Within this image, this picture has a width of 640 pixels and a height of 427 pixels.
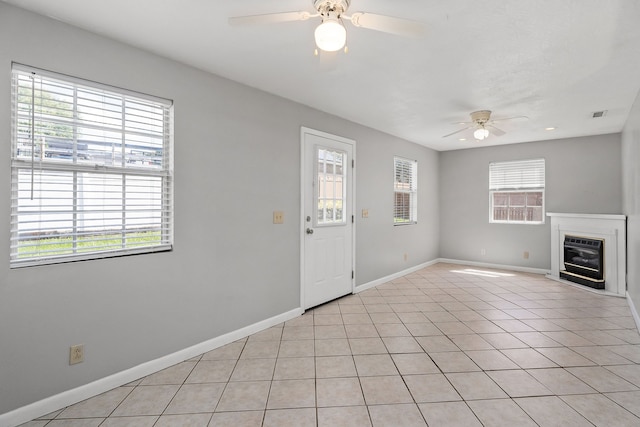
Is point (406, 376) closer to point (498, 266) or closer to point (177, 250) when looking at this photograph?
point (177, 250)

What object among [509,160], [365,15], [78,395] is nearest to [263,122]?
[365,15]

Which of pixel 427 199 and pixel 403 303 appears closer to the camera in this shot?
pixel 403 303

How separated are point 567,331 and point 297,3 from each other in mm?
3833

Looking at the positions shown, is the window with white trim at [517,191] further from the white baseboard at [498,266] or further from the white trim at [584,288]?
the white trim at [584,288]

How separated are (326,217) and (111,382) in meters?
2.63

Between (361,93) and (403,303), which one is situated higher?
(361,93)

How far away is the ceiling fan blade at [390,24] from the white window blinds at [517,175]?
533 centimetres

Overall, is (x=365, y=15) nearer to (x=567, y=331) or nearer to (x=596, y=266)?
(x=567, y=331)

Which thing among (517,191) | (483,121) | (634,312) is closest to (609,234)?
(634,312)

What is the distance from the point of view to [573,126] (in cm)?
458

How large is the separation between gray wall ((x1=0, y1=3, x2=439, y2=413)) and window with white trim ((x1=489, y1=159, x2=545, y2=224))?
3.79 meters

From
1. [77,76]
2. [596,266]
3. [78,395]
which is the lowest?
[78,395]

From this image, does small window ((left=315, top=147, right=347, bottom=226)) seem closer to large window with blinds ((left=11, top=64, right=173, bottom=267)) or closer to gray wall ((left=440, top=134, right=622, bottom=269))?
large window with blinds ((left=11, top=64, right=173, bottom=267))

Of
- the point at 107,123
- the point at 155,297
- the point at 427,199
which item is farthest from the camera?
the point at 427,199
